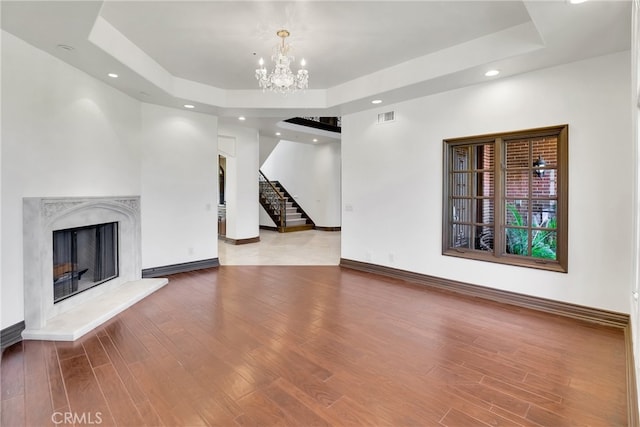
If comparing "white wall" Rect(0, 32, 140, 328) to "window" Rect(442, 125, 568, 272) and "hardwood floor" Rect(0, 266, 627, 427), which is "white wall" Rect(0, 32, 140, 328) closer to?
"hardwood floor" Rect(0, 266, 627, 427)

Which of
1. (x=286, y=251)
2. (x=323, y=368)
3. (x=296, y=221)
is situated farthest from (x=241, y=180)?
(x=323, y=368)

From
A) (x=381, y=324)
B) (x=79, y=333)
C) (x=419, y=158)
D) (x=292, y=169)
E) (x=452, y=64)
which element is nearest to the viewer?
(x=79, y=333)

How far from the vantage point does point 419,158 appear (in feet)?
16.6

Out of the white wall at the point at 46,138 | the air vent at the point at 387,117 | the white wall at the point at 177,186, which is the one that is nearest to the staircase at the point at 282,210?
the white wall at the point at 177,186

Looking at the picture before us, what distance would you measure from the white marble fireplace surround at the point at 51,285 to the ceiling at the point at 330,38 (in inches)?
67.0

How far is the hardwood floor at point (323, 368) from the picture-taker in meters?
2.06

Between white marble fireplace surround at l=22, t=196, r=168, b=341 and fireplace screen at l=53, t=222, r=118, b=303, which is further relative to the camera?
fireplace screen at l=53, t=222, r=118, b=303

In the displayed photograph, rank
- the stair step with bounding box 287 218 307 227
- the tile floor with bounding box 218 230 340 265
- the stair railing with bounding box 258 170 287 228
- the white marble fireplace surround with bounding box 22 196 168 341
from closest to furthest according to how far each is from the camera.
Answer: the white marble fireplace surround with bounding box 22 196 168 341, the tile floor with bounding box 218 230 340 265, the stair railing with bounding box 258 170 287 228, the stair step with bounding box 287 218 307 227

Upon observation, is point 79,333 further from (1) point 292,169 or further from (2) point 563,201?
(1) point 292,169

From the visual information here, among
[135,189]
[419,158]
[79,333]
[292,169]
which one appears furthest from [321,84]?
[292,169]

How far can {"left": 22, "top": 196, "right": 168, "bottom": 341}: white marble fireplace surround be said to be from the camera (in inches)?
126

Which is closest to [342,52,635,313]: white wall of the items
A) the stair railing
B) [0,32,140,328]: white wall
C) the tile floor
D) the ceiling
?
the ceiling

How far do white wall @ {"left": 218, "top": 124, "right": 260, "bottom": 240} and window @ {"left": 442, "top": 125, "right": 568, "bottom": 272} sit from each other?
5.48 meters

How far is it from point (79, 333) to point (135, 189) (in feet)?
8.53
